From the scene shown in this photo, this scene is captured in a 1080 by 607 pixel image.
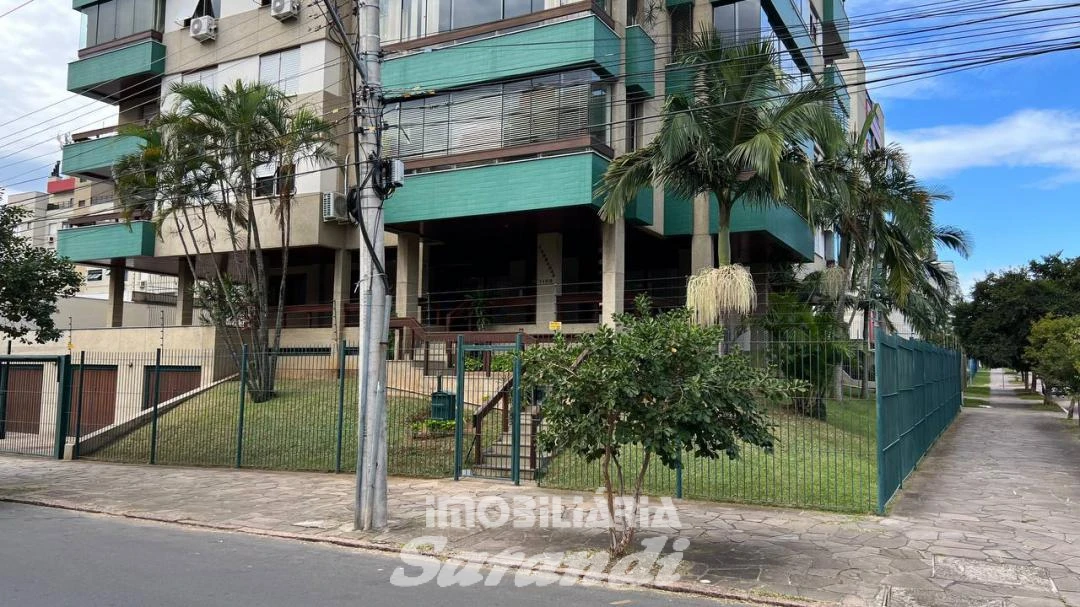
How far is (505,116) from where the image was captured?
725 inches

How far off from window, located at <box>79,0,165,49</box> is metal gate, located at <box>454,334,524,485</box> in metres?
20.1

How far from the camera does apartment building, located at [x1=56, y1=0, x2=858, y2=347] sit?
1784 centimetres

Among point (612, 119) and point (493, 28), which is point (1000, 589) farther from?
point (493, 28)

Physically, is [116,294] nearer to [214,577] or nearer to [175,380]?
[175,380]

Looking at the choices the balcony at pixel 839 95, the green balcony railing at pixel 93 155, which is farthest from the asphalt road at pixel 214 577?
the green balcony railing at pixel 93 155

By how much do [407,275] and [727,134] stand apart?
10.4 metres

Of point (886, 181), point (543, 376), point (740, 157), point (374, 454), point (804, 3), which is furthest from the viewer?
point (804, 3)

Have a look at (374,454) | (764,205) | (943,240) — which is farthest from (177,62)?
(943,240)

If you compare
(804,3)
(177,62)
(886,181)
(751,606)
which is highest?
(804,3)

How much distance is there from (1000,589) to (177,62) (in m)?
26.7

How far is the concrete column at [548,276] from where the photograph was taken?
21.1 meters

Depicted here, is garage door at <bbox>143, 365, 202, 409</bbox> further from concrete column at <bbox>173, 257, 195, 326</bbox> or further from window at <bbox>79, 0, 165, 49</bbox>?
window at <bbox>79, 0, 165, 49</bbox>

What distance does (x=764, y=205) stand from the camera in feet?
61.9

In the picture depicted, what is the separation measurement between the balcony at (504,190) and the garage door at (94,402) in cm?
767
